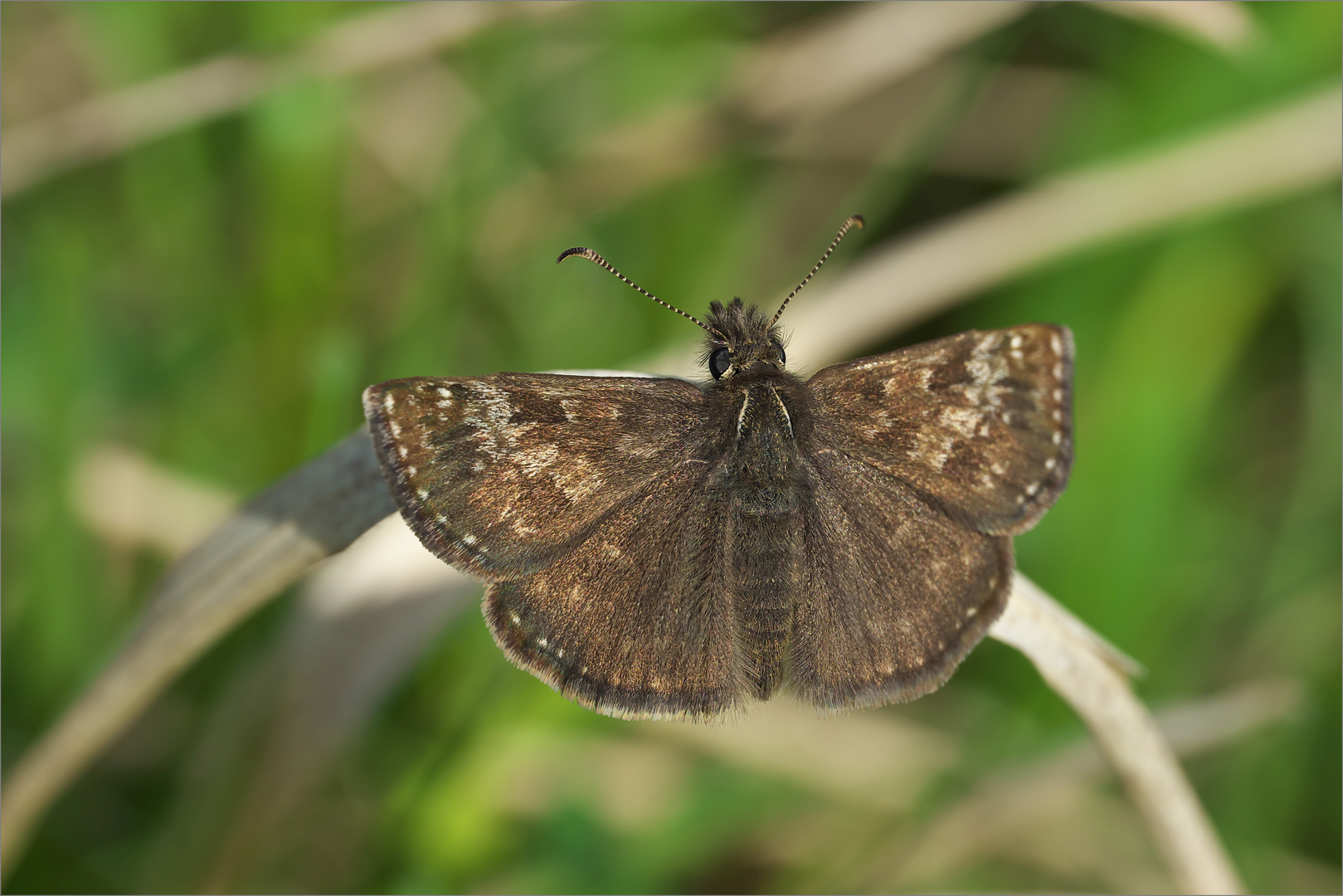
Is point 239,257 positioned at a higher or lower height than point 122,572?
higher

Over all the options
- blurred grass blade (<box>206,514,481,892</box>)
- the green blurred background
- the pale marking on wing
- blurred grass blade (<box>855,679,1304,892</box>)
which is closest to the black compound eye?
the pale marking on wing

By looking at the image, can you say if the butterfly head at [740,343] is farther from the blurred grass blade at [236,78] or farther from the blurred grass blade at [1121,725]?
the blurred grass blade at [236,78]

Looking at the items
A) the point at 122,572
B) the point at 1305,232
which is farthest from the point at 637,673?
the point at 1305,232

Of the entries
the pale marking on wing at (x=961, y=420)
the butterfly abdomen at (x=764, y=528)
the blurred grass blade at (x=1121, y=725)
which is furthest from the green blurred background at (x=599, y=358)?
the pale marking on wing at (x=961, y=420)

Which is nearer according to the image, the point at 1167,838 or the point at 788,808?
the point at 1167,838

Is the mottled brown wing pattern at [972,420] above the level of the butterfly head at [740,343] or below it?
below

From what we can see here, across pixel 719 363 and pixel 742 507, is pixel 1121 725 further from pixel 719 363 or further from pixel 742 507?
pixel 719 363

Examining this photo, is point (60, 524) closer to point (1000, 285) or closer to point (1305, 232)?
point (1000, 285)
